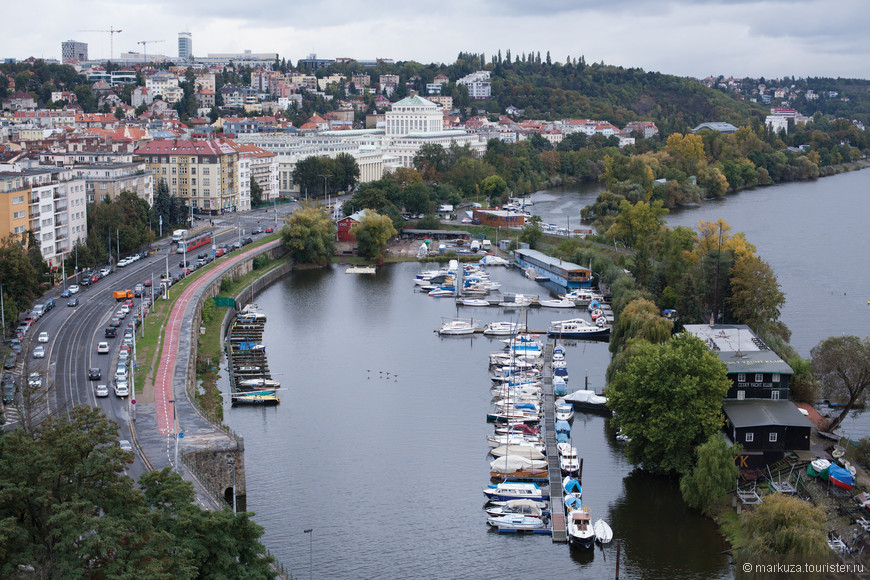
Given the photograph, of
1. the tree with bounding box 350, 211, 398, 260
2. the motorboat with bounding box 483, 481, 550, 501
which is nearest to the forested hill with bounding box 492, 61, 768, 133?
the tree with bounding box 350, 211, 398, 260

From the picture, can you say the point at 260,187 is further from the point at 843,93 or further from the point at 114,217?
the point at 843,93

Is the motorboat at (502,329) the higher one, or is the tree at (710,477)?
the motorboat at (502,329)

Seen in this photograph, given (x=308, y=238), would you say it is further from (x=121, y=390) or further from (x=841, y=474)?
(x=841, y=474)

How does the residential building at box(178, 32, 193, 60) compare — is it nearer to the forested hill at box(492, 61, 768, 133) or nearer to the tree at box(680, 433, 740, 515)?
the forested hill at box(492, 61, 768, 133)

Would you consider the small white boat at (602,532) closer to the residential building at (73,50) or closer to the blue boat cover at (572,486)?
the blue boat cover at (572,486)

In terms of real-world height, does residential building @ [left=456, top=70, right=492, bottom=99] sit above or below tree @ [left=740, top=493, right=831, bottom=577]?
above

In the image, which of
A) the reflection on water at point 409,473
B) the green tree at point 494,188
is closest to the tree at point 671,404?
the reflection on water at point 409,473

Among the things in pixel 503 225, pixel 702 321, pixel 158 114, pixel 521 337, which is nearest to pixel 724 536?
pixel 702 321
